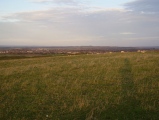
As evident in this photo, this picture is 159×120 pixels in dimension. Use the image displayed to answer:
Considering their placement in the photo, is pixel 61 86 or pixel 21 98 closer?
pixel 21 98

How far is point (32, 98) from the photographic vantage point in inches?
375

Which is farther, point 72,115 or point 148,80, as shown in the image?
point 148,80

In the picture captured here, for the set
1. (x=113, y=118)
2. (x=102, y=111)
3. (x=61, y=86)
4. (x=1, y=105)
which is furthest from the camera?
(x=61, y=86)

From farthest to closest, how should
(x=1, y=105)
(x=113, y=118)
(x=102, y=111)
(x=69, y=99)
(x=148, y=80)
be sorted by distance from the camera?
(x=148, y=80) → (x=69, y=99) → (x=1, y=105) → (x=102, y=111) → (x=113, y=118)

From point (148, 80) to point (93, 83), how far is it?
357 cm

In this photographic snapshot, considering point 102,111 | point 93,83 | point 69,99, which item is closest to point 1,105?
point 69,99

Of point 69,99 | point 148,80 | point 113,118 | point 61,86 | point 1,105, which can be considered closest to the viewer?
point 113,118

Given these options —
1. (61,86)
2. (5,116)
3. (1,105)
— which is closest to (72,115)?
(5,116)

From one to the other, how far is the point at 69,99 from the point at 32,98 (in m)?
1.85

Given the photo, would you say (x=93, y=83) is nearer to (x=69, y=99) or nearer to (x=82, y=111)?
(x=69, y=99)

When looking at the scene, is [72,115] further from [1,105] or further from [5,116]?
[1,105]

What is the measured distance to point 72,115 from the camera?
24.2 feet

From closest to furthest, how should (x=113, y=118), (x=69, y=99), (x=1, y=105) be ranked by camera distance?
(x=113, y=118) → (x=1, y=105) → (x=69, y=99)

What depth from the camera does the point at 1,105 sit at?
8.50 metres
